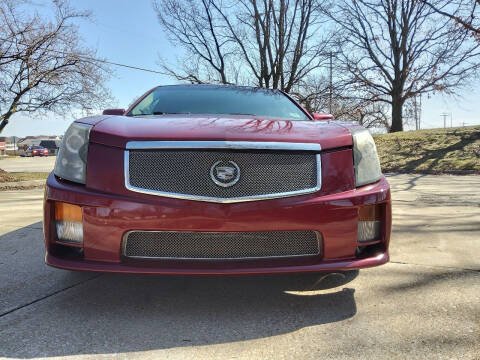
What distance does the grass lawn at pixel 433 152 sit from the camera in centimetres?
1152

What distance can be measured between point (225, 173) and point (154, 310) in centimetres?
86

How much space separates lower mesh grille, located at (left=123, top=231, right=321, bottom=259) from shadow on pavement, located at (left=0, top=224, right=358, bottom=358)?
1.13 ft

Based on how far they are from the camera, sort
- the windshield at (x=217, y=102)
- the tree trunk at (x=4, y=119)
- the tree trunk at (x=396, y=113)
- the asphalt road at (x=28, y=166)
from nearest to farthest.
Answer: the windshield at (x=217, y=102) → the tree trunk at (x=4, y=119) → the asphalt road at (x=28, y=166) → the tree trunk at (x=396, y=113)

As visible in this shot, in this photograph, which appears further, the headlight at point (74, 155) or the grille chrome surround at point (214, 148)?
the headlight at point (74, 155)

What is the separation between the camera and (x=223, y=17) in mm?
16703

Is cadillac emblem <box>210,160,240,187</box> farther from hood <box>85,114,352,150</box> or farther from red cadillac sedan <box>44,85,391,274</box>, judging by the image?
hood <box>85,114,352,150</box>

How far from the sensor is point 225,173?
78.2 inches

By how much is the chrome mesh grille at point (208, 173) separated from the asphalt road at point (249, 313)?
668 millimetres

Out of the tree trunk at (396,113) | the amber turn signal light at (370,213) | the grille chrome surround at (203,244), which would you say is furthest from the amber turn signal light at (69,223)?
the tree trunk at (396,113)

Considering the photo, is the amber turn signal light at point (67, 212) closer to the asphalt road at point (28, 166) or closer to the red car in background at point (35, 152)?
the asphalt road at point (28, 166)

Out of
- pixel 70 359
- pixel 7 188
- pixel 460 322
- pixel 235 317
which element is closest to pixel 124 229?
pixel 70 359

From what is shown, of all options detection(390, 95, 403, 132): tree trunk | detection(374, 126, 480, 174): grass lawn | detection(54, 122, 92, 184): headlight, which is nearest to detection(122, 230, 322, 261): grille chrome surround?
detection(54, 122, 92, 184): headlight

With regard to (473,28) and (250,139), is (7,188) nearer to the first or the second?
(250,139)

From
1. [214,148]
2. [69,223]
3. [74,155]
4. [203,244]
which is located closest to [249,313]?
[203,244]
